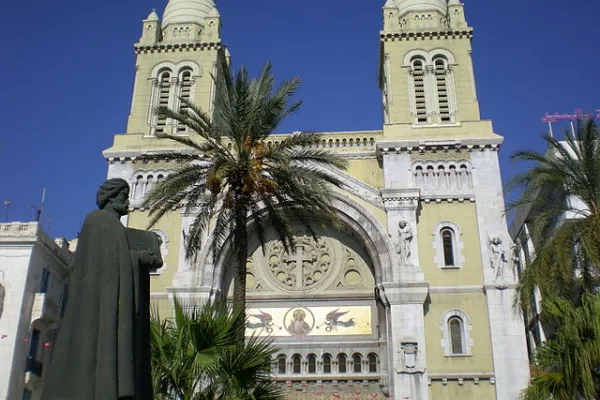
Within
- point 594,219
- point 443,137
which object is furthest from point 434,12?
point 594,219

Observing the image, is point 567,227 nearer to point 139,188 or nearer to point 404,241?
point 404,241

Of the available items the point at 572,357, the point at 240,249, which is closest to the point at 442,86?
the point at 240,249

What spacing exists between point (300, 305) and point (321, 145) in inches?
282

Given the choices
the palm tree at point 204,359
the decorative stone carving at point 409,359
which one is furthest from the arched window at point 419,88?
the palm tree at point 204,359

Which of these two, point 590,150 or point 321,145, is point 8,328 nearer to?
point 321,145

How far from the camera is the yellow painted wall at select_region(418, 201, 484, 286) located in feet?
89.6

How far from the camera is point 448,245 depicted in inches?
1114

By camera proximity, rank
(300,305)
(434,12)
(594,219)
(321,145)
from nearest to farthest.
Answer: (594,219) → (300,305) → (321,145) → (434,12)

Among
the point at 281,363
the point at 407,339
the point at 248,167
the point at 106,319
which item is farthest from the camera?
the point at 281,363

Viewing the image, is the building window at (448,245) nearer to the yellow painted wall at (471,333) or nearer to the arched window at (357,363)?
the yellow painted wall at (471,333)

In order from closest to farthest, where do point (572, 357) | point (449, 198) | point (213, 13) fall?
point (572, 357) < point (449, 198) < point (213, 13)

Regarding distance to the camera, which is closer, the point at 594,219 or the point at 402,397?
the point at 594,219

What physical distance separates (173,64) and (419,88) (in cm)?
1193

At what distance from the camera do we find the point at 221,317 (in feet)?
43.5
